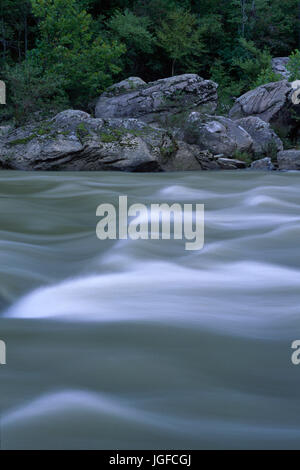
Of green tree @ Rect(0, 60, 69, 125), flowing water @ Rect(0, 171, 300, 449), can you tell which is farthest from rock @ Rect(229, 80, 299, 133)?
flowing water @ Rect(0, 171, 300, 449)

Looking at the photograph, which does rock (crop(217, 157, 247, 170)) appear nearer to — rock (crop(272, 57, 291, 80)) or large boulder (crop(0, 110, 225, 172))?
large boulder (crop(0, 110, 225, 172))

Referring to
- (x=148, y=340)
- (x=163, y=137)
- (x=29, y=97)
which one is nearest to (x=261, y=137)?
(x=163, y=137)

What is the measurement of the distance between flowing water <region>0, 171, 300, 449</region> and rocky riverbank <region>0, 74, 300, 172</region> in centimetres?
562

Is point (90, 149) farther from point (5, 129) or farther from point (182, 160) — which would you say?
point (5, 129)

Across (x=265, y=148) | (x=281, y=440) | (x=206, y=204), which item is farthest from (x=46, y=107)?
(x=281, y=440)

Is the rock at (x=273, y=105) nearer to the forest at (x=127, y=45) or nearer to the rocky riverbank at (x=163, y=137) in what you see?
the rocky riverbank at (x=163, y=137)

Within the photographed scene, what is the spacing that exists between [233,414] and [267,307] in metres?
0.92

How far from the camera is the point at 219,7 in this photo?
78.2 feet

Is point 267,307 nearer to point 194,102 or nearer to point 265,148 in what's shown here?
point 265,148

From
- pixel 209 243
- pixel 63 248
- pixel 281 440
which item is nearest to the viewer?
pixel 281 440

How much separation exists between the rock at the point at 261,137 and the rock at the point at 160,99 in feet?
7.37

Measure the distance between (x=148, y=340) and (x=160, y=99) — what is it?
44.8 feet

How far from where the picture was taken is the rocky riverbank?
9.26 m

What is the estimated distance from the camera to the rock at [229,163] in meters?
10.3
